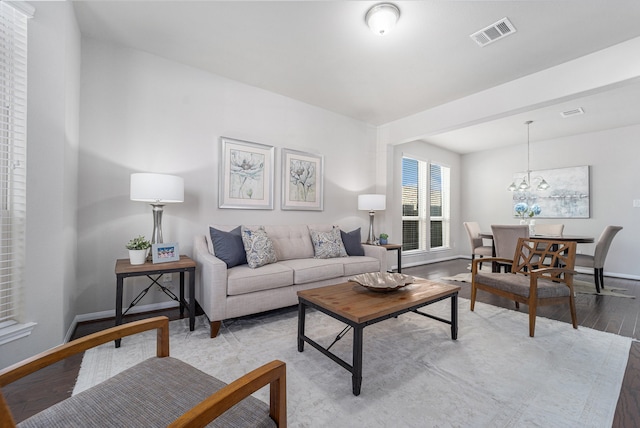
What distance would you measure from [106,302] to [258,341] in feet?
5.36

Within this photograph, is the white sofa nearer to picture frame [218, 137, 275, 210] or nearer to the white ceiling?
picture frame [218, 137, 275, 210]

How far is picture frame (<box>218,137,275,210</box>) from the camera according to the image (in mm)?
3236

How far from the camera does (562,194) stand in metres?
5.31

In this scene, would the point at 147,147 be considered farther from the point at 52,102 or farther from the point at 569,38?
the point at 569,38

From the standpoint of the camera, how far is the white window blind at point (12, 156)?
170 centimetres

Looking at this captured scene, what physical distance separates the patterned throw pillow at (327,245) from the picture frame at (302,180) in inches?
24.0

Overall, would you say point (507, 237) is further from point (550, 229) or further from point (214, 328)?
point (214, 328)

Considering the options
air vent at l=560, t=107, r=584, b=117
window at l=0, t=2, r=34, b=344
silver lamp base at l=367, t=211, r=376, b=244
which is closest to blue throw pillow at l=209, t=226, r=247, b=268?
window at l=0, t=2, r=34, b=344

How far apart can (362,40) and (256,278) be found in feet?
8.07

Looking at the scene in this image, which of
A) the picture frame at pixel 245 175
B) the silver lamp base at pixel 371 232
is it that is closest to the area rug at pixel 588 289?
the silver lamp base at pixel 371 232

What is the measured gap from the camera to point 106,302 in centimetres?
258

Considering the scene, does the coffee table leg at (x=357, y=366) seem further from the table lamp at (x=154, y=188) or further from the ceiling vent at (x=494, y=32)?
the ceiling vent at (x=494, y=32)

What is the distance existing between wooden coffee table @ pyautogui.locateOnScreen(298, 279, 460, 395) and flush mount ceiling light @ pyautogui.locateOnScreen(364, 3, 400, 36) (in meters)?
2.18

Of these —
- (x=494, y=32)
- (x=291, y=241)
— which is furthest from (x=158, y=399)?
(x=494, y=32)
